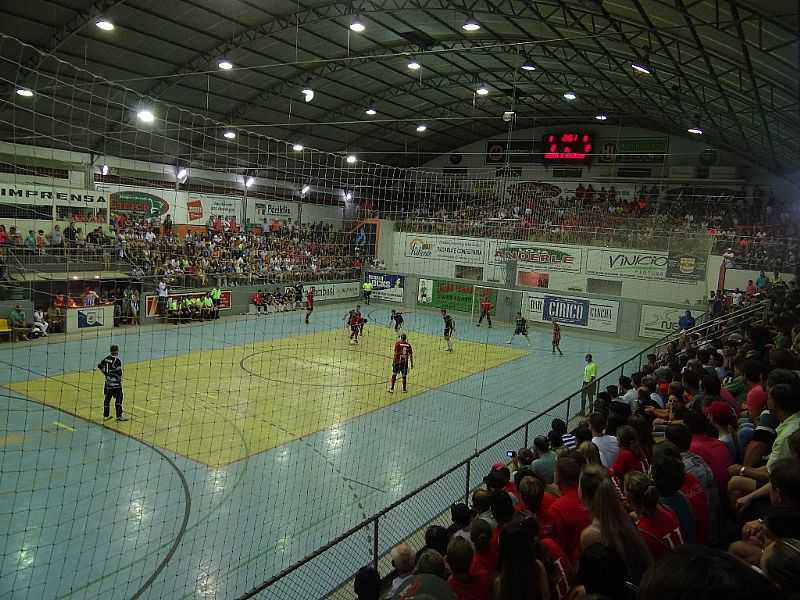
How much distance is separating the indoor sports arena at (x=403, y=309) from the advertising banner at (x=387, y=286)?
0.57 ft

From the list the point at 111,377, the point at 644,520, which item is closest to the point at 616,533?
the point at 644,520

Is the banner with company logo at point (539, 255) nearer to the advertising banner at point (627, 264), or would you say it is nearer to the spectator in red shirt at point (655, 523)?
the advertising banner at point (627, 264)

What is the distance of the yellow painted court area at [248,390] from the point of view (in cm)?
1205

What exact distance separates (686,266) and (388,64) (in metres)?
17.1

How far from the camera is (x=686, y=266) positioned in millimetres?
26156

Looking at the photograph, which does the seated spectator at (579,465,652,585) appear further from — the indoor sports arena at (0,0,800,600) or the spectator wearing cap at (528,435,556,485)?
the spectator wearing cap at (528,435,556,485)

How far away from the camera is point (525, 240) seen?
30625mm

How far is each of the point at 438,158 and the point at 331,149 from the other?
10.4 metres

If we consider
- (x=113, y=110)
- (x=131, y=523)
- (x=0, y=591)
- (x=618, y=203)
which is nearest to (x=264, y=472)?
(x=131, y=523)

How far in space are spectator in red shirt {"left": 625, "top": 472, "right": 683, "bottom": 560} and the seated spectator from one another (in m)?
0.25

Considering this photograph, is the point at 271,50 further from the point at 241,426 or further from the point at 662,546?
the point at 662,546

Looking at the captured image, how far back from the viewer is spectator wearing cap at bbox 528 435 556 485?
18.9 feet

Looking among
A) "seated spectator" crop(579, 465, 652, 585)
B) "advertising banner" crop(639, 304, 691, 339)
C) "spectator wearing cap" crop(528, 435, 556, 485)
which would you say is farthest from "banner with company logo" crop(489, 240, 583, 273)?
"seated spectator" crop(579, 465, 652, 585)

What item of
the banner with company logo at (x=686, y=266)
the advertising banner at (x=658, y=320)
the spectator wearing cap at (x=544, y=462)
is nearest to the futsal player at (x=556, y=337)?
the advertising banner at (x=658, y=320)
